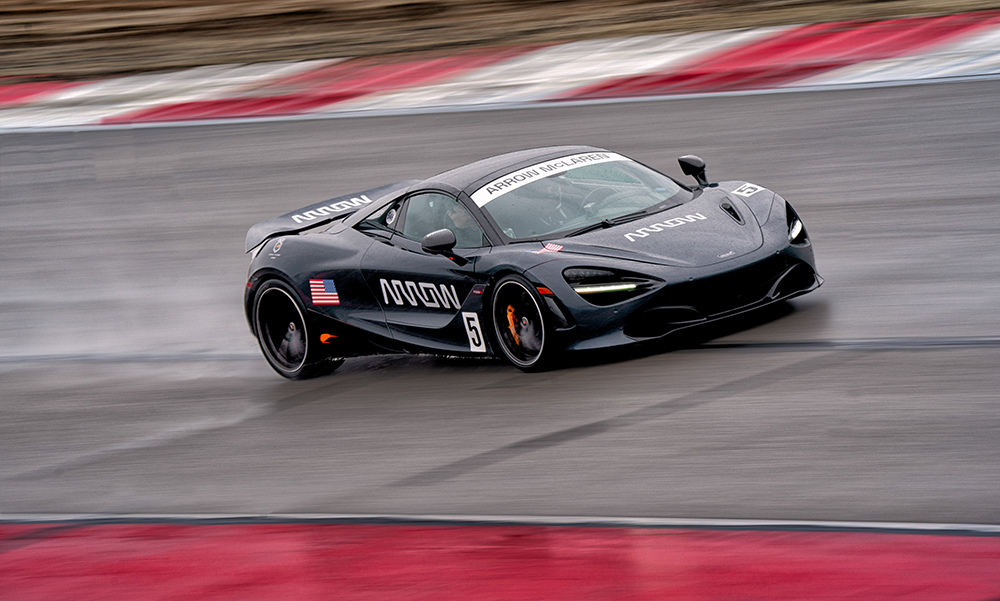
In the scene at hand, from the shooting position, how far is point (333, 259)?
28.0 feet

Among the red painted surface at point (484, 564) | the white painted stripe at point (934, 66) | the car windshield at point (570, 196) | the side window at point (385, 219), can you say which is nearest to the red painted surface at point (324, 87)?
the white painted stripe at point (934, 66)

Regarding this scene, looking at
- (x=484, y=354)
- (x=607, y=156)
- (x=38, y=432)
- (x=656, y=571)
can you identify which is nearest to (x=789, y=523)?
(x=656, y=571)

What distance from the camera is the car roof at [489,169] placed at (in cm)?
809

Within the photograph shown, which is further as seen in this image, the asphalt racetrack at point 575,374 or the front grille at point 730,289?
the front grille at point 730,289

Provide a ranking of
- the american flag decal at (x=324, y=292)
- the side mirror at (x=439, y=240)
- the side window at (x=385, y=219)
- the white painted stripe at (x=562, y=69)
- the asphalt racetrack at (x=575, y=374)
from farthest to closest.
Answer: the white painted stripe at (x=562, y=69)
the american flag decal at (x=324, y=292)
the side window at (x=385, y=219)
the side mirror at (x=439, y=240)
the asphalt racetrack at (x=575, y=374)

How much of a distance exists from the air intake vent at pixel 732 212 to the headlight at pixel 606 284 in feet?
2.89

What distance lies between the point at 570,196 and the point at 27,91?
13798 mm

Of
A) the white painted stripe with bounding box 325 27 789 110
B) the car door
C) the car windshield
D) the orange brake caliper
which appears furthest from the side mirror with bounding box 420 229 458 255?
the white painted stripe with bounding box 325 27 789 110

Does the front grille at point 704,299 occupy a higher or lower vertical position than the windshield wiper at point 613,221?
lower

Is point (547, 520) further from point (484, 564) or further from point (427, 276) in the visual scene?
point (427, 276)

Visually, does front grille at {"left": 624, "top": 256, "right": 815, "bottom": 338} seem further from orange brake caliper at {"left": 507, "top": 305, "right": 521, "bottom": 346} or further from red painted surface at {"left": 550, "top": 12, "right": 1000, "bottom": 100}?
red painted surface at {"left": 550, "top": 12, "right": 1000, "bottom": 100}

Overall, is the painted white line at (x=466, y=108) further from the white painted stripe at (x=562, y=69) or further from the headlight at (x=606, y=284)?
the headlight at (x=606, y=284)

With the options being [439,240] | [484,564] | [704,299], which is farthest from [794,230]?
[484,564]

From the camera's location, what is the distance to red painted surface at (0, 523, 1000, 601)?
4.61 meters
